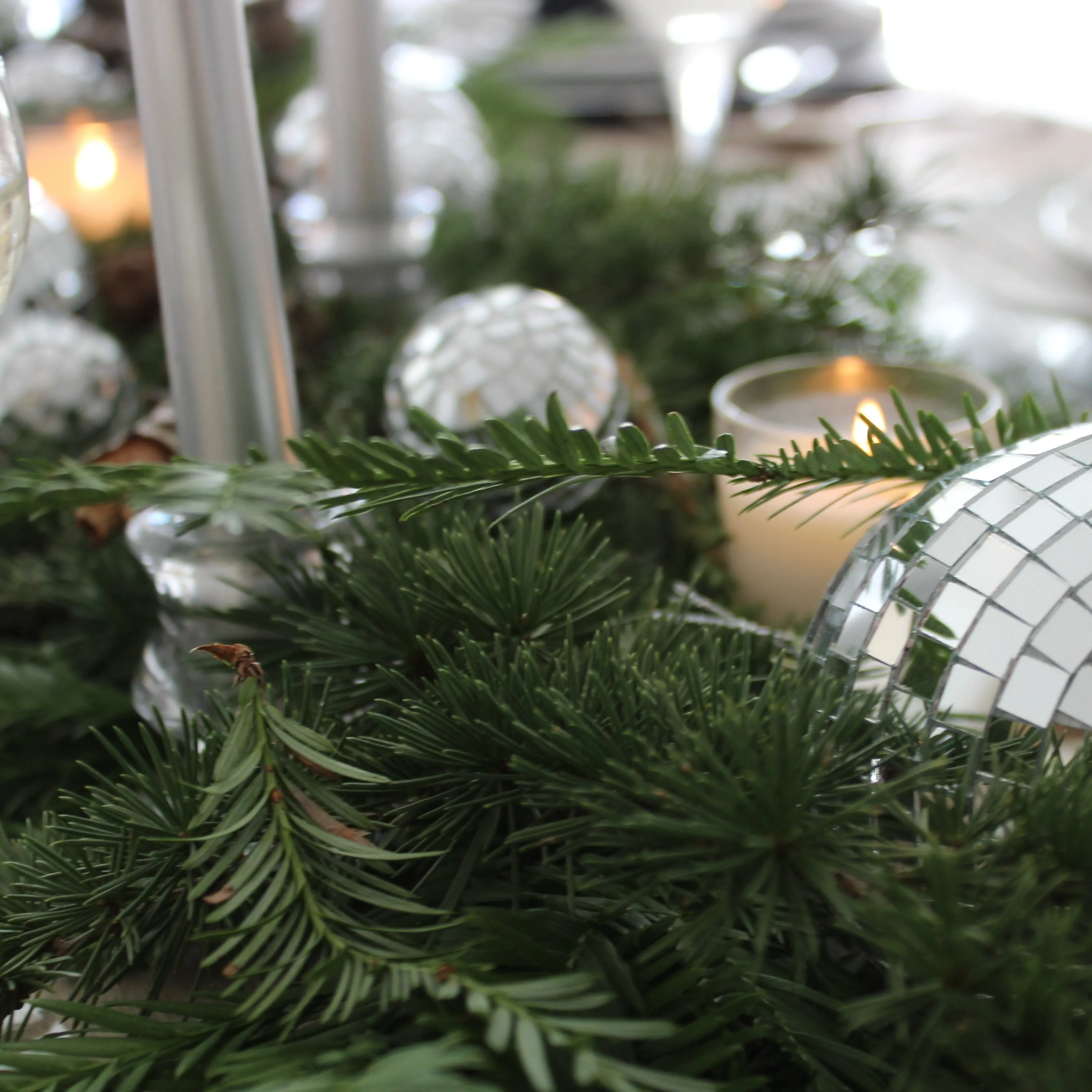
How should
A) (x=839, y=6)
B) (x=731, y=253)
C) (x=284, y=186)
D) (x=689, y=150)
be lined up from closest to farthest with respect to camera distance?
(x=731, y=253) < (x=284, y=186) < (x=689, y=150) < (x=839, y=6)

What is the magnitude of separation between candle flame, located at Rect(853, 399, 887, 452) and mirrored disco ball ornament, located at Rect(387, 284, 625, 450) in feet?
0.21

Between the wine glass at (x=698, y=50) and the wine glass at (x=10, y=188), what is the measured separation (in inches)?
24.7

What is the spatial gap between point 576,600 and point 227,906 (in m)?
0.08

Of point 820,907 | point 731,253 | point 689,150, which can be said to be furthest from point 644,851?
point 689,150

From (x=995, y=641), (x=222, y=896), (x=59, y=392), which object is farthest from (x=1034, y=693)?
(x=59, y=392)

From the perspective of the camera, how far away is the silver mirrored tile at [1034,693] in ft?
0.53

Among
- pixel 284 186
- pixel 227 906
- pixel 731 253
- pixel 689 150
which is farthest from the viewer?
Result: pixel 689 150

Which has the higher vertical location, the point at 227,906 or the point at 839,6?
the point at 839,6

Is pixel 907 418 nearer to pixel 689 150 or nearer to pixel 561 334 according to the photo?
pixel 561 334

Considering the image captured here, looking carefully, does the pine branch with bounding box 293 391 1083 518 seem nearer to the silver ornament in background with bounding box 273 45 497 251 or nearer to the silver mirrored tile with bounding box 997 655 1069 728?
the silver mirrored tile with bounding box 997 655 1069 728

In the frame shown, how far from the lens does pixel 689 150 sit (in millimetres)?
808

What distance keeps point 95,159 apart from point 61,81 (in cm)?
6

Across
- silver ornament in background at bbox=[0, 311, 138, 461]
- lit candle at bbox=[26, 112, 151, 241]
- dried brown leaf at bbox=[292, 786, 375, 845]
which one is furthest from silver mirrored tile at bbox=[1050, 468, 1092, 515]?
lit candle at bbox=[26, 112, 151, 241]

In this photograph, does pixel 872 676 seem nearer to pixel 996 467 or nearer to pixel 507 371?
pixel 996 467
